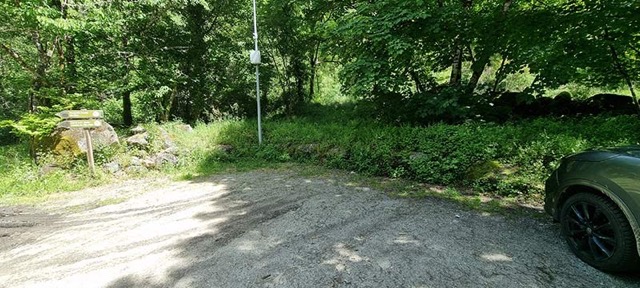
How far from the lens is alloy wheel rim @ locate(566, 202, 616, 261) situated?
2.48m

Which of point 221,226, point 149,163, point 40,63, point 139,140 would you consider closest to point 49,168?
point 139,140

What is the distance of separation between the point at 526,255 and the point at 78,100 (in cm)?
986

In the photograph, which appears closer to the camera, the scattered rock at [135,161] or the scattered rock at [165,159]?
the scattered rock at [135,161]

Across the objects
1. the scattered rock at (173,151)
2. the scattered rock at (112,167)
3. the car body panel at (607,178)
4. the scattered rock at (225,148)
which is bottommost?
the scattered rock at (112,167)

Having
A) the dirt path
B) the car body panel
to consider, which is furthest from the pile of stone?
the car body panel

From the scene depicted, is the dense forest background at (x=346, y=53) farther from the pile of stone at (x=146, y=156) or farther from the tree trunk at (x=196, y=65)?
the pile of stone at (x=146, y=156)

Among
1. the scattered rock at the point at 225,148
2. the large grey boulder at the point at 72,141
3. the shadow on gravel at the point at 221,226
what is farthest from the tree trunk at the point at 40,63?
the shadow on gravel at the point at 221,226

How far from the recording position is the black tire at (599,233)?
234cm

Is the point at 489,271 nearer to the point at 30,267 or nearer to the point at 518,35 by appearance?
the point at 30,267

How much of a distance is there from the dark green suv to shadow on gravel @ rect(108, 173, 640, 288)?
0.59ft

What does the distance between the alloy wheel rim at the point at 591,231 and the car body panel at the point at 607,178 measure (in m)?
0.16

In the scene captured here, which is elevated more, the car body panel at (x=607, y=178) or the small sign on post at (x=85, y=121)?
the small sign on post at (x=85, y=121)

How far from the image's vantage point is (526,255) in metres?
2.80

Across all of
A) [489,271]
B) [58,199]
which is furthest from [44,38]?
[489,271]
